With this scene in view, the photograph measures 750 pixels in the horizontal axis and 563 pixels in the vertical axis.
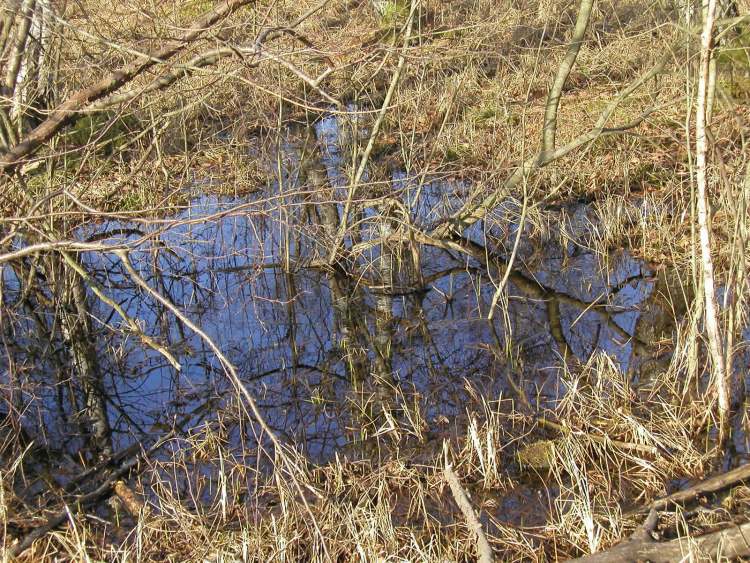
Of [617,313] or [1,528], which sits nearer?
[1,528]

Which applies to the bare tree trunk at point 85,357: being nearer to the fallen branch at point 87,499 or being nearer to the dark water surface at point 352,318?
the dark water surface at point 352,318

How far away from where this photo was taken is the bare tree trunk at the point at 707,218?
163 inches

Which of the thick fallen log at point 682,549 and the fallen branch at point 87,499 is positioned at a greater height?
the fallen branch at point 87,499

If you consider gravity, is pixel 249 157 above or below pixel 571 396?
above

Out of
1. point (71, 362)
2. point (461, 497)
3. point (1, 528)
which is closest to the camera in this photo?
point (461, 497)

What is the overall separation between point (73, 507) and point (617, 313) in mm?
4256

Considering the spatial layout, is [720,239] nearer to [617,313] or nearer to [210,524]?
[617,313]

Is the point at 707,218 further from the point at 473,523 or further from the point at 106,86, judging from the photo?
the point at 106,86

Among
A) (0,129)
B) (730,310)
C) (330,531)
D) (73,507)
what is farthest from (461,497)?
(0,129)

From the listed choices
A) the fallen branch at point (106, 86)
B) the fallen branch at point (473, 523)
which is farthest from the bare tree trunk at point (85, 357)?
the fallen branch at point (473, 523)

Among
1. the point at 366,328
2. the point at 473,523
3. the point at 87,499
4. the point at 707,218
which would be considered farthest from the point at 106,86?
the point at 707,218

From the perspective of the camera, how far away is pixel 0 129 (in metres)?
6.15

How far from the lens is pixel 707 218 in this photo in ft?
14.3

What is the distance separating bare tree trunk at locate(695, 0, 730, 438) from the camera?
4129 millimetres
